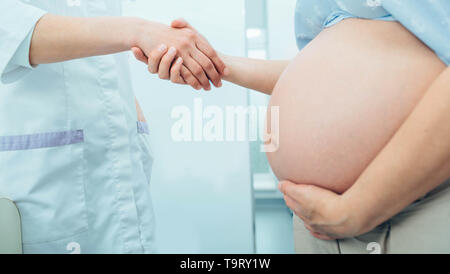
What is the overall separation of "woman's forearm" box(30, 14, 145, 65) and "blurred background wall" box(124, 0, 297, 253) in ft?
1.81

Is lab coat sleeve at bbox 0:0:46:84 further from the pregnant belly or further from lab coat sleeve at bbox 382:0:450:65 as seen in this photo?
lab coat sleeve at bbox 382:0:450:65

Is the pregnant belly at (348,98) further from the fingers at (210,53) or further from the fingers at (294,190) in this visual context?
the fingers at (210,53)

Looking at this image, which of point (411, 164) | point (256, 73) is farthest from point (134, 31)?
point (411, 164)

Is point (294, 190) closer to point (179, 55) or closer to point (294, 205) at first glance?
point (294, 205)

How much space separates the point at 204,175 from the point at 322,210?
2.54ft

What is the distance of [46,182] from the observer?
0.60 meters

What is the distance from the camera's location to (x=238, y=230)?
1142 mm

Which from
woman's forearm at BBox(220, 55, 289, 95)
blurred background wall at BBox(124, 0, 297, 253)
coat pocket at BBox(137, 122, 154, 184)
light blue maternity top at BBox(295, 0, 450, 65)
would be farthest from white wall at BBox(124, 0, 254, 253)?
light blue maternity top at BBox(295, 0, 450, 65)

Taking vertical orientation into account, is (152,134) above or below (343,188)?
below

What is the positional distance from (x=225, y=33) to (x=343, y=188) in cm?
89

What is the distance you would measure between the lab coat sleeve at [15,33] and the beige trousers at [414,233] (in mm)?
673
